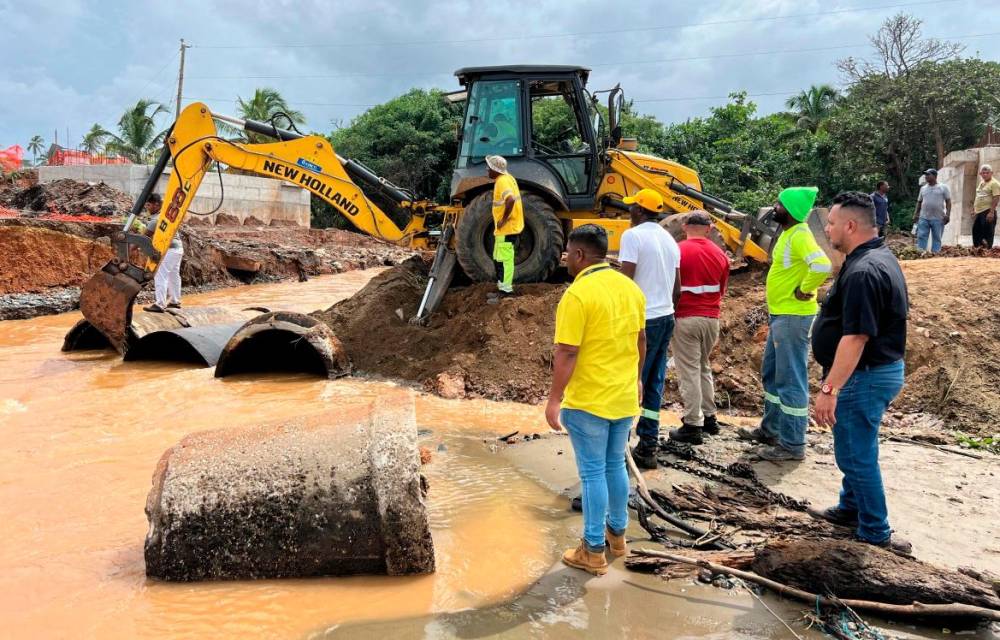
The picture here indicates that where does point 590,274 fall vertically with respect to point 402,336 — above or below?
above

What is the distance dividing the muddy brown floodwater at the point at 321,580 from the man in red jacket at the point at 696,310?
1410 millimetres

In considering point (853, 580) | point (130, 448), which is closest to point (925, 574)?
point (853, 580)

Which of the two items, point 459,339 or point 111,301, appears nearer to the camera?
point 459,339

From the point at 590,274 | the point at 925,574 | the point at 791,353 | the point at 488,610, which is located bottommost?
the point at 488,610

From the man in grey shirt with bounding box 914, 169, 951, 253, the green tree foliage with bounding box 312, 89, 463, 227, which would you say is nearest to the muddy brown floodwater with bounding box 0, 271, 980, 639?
the man in grey shirt with bounding box 914, 169, 951, 253

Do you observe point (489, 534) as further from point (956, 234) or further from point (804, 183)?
point (804, 183)

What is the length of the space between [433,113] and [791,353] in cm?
2829

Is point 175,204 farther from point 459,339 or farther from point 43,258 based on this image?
point 43,258

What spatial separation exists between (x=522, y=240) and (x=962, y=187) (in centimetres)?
1102

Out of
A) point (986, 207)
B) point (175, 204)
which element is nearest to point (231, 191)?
point (175, 204)

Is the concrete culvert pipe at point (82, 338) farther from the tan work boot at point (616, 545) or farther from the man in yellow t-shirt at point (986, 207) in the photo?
the man in yellow t-shirt at point (986, 207)

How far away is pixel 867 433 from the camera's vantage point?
3.50 m

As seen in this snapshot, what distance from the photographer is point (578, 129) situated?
919 cm

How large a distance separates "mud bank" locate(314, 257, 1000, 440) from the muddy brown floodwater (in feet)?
3.39
